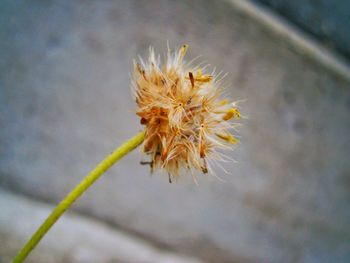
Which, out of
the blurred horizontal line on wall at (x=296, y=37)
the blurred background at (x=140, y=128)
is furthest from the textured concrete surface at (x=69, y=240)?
the blurred horizontal line on wall at (x=296, y=37)

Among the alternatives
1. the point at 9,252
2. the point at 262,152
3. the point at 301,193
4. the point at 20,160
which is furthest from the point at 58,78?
the point at 301,193

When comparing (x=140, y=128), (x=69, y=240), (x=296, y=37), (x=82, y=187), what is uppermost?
(x=296, y=37)

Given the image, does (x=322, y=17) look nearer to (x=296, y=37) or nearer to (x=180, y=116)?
(x=296, y=37)

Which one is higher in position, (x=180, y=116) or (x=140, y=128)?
(x=140, y=128)

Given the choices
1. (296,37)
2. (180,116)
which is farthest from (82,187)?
(296,37)

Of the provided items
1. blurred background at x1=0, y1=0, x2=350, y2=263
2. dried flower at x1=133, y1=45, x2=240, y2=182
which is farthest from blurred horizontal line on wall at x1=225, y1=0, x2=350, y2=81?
dried flower at x1=133, y1=45, x2=240, y2=182

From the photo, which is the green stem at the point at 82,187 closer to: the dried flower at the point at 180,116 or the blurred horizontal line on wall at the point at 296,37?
the dried flower at the point at 180,116

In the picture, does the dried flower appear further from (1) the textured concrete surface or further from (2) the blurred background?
(1) the textured concrete surface

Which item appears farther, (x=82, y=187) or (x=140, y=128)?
(x=140, y=128)
